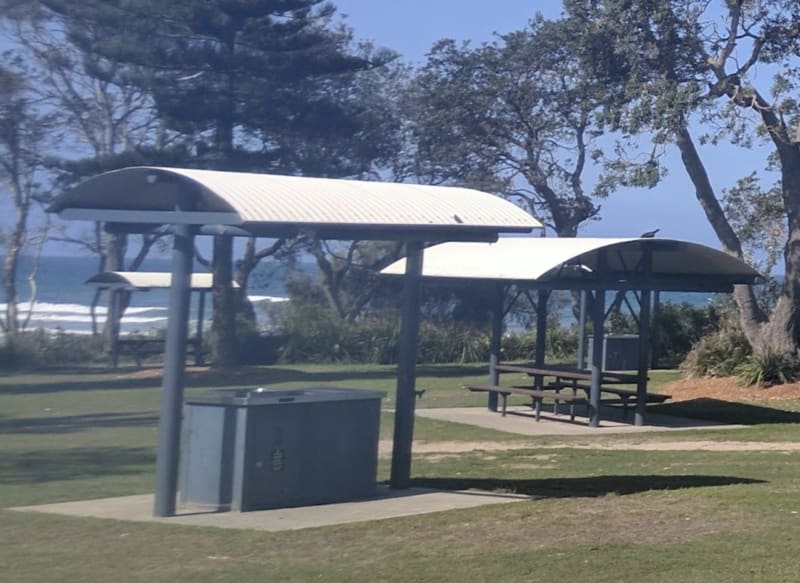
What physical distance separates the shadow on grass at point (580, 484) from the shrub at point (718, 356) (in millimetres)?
13925

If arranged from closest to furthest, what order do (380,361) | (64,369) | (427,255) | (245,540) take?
(245,540), (427,255), (64,369), (380,361)

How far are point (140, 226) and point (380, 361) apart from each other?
2255 centimetres

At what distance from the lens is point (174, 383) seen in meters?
10.8

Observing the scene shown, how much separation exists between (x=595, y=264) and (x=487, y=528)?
12.1 meters

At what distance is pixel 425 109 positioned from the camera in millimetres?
41000

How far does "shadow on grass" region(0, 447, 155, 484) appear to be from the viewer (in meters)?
13.6

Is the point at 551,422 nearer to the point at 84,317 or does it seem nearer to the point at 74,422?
the point at 74,422

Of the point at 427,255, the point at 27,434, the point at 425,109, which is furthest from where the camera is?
the point at 425,109

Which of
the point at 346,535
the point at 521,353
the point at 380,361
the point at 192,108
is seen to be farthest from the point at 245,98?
the point at 346,535

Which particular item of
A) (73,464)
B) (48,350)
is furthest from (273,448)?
(48,350)

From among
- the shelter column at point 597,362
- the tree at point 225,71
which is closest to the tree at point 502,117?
the tree at point 225,71

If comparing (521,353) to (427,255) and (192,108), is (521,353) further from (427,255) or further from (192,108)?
(427,255)

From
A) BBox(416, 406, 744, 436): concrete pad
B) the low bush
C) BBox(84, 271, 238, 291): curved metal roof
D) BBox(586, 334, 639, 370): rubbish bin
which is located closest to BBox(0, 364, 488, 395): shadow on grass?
the low bush

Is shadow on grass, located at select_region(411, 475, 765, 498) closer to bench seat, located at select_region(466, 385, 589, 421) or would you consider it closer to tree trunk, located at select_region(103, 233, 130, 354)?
bench seat, located at select_region(466, 385, 589, 421)
